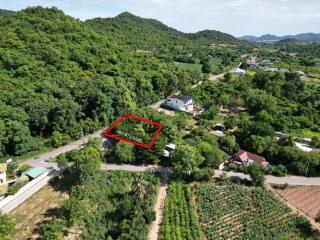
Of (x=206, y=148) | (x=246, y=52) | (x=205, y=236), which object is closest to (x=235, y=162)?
(x=206, y=148)

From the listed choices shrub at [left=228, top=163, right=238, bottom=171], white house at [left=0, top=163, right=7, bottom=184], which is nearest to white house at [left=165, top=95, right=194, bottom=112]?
shrub at [left=228, top=163, right=238, bottom=171]

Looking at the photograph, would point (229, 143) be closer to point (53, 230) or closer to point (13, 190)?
point (53, 230)

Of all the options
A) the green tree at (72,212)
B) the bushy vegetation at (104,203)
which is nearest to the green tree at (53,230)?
the bushy vegetation at (104,203)

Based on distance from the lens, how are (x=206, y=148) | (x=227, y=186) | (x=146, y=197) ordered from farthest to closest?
(x=206, y=148)
(x=227, y=186)
(x=146, y=197)

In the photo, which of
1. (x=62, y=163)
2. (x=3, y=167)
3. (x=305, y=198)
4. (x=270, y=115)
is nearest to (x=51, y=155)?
(x=62, y=163)

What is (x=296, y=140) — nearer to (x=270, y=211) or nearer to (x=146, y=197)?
(x=270, y=211)
